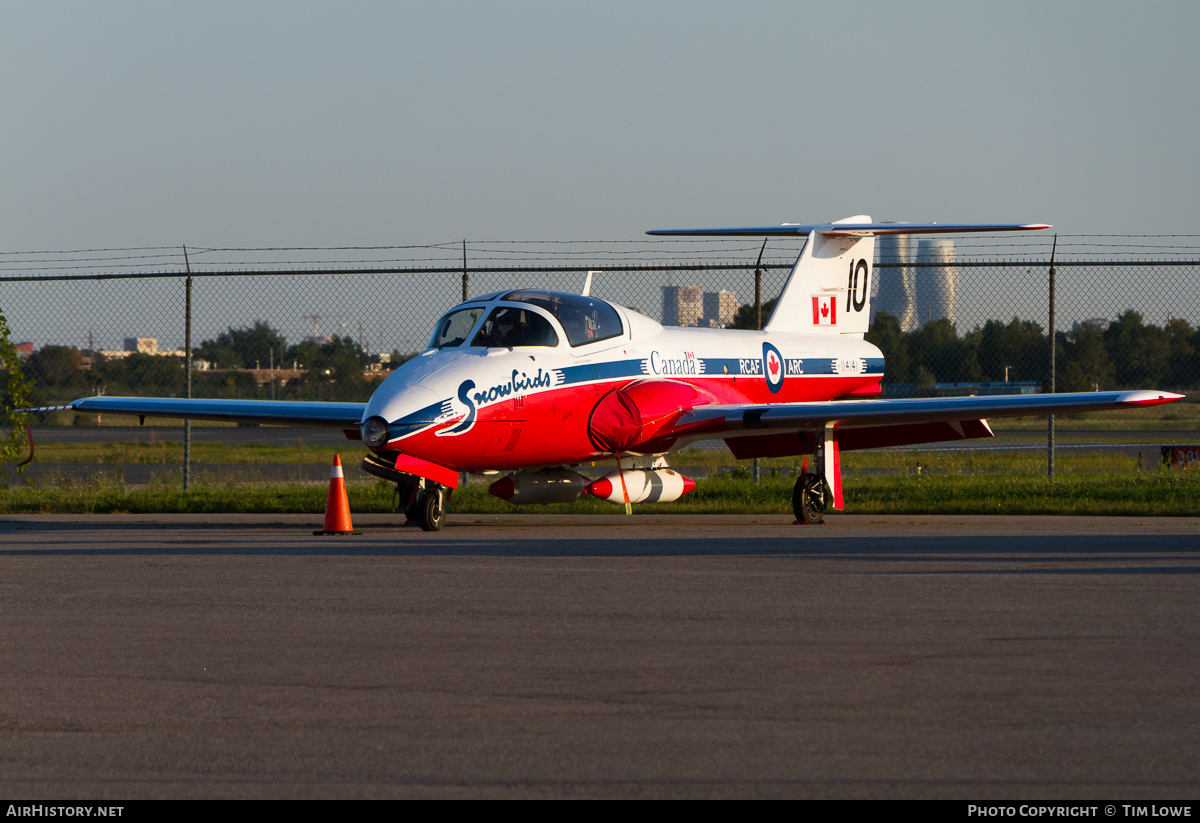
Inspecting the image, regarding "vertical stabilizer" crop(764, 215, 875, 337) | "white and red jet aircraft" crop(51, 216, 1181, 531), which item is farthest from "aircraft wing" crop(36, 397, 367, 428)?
"vertical stabilizer" crop(764, 215, 875, 337)

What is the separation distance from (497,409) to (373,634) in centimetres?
638

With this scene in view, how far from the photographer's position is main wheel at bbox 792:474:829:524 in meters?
15.4

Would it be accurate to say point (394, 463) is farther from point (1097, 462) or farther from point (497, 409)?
point (1097, 462)

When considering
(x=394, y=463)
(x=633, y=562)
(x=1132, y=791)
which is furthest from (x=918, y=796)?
(x=394, y=463)

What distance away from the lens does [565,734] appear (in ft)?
17.0

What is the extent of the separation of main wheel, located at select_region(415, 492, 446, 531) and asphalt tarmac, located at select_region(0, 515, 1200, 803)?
Answer: 2183 millimetres

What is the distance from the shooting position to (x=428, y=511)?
13.8 meters

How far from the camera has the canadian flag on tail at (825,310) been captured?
18.8 m

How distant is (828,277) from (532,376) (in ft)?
21.1

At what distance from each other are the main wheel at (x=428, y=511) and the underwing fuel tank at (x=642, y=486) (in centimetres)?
177

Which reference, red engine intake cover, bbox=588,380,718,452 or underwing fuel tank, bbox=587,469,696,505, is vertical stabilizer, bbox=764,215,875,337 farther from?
underwing fuel tank, bbox=587,469,696,505

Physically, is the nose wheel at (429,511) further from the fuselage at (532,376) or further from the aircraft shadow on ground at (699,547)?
the fuselage at (532,376)

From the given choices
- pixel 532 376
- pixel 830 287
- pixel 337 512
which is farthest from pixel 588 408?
pixel 830 287

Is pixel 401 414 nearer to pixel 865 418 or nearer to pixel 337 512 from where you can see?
pixel 337 512
